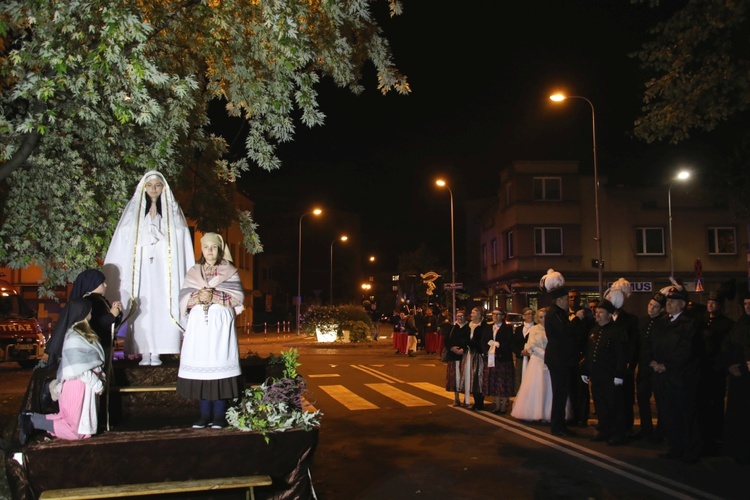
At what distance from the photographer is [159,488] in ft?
16.3

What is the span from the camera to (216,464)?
5.34m

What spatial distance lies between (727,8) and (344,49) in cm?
826

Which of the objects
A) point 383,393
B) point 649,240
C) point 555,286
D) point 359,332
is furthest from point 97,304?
point 649,240

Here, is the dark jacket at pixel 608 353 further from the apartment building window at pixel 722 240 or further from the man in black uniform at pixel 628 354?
the apartment building window at pixel 722 240

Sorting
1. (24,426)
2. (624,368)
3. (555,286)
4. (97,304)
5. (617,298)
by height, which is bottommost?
(24,426)

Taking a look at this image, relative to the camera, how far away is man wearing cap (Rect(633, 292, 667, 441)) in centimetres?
939

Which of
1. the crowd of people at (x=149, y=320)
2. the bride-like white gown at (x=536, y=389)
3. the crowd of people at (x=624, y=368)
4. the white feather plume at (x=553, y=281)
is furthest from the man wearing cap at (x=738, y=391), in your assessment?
the crowd of people at (x=149, y=320)

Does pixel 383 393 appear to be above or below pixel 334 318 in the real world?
below

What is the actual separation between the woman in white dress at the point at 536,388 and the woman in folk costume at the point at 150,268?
6.38m

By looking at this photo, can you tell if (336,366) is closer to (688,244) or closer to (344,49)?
(344,49)

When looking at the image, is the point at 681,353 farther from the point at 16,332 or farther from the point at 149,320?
the point at 16,332

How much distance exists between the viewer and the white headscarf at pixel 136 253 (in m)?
6.97

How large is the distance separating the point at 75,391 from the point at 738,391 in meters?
7.56

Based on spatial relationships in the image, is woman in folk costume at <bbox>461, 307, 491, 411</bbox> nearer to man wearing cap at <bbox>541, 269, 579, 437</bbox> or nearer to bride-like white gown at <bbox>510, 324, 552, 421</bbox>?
bride-like white gown at <bbox>510, 324, 552, 421</bbox>
